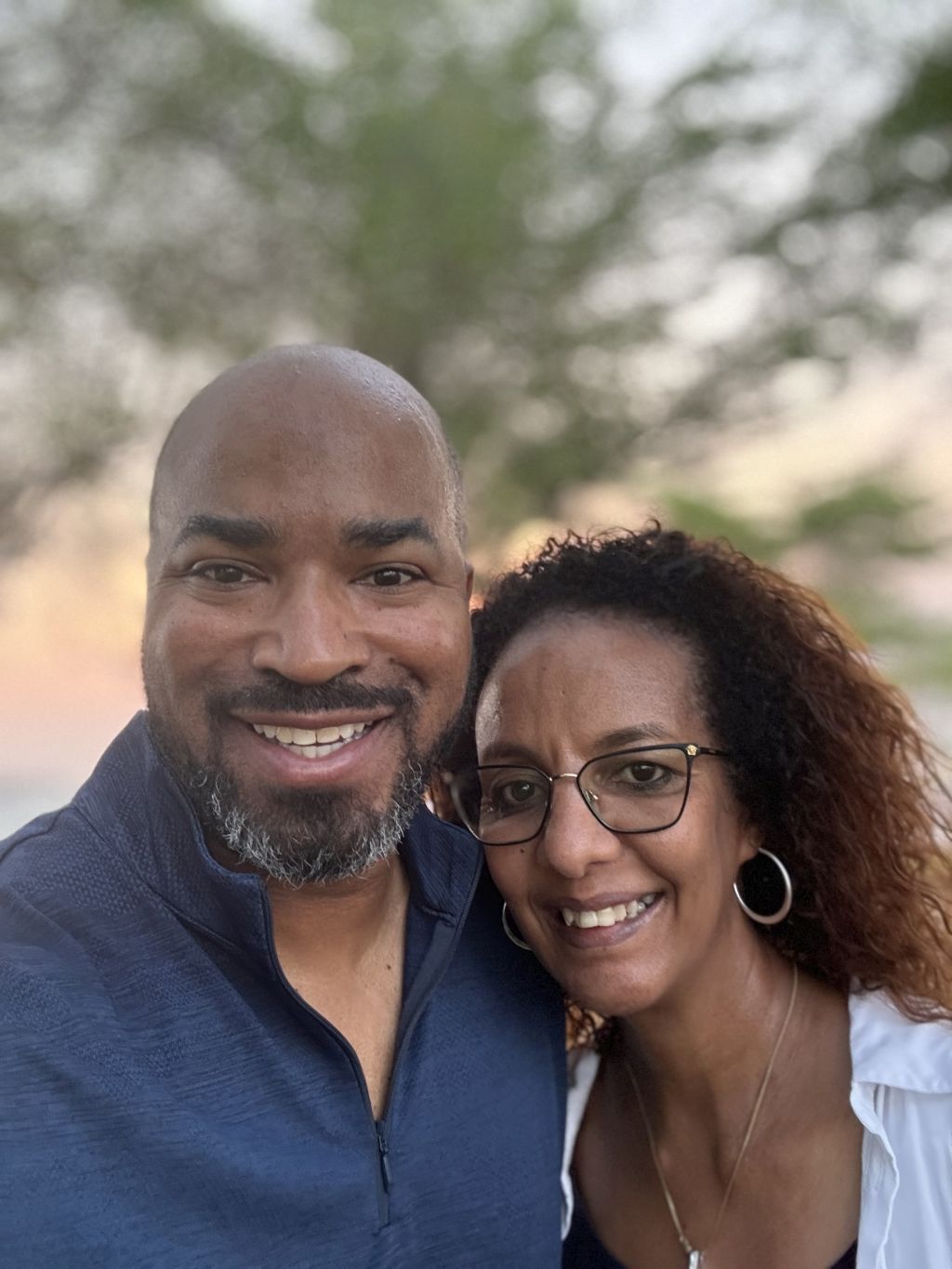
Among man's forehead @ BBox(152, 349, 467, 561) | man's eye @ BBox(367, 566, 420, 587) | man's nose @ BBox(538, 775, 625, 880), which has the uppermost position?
man's forehead @ BBox(152, 349, 467, 561)

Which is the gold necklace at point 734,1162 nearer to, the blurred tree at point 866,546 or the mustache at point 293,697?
the mustache at point 293,697

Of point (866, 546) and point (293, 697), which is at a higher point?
point (866, 546)

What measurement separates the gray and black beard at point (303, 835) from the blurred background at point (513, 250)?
7.39 m

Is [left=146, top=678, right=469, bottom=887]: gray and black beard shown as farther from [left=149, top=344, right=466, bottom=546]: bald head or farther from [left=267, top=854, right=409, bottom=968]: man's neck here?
[left=149, top=344, right=466, bottom=546]: bald head

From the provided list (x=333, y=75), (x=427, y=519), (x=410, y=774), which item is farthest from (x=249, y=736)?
(x=333, y=75)

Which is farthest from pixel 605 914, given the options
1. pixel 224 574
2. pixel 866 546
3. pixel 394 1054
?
pixel 866 546

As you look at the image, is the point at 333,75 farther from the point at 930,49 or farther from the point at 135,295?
the point at 930,49

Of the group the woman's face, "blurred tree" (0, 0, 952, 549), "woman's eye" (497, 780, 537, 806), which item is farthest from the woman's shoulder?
"blurred tree" (0, 0, 952, 549)

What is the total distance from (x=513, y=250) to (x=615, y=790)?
871 cm

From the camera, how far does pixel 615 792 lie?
2.19 meters

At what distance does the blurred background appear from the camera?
9219 mm

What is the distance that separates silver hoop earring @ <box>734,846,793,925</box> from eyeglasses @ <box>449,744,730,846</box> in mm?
244

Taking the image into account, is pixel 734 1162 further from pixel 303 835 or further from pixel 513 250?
pixel 513 250

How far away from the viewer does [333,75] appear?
9914mm
